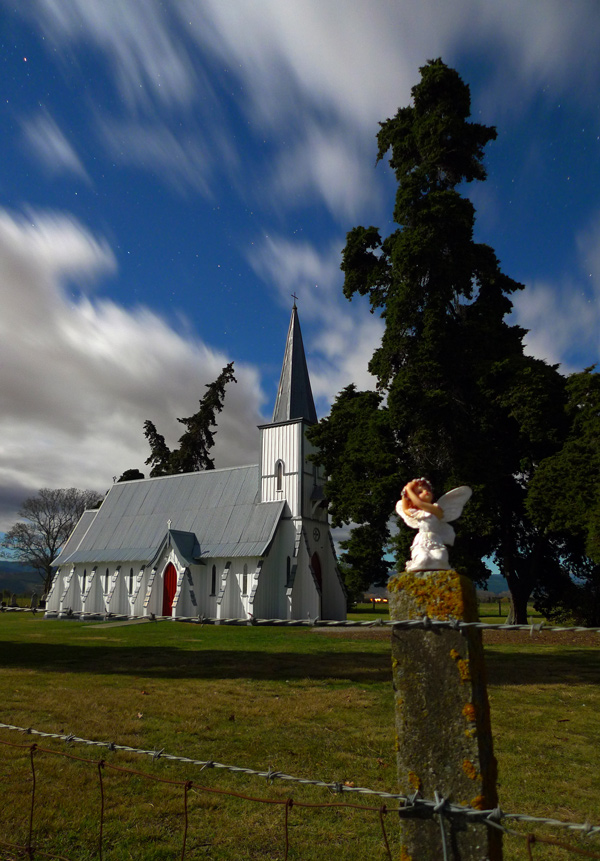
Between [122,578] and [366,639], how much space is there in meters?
21.1

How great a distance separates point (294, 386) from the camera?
37188mm

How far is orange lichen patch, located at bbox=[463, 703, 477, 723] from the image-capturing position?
8.52ft

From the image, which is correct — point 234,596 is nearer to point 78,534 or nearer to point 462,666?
point 78,534

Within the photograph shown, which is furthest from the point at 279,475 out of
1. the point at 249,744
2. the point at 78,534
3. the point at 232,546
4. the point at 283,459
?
the point at 249,744

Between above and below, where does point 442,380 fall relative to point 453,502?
above

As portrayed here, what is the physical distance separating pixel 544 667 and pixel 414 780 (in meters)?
13.0

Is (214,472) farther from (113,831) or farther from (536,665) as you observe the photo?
(113,831)

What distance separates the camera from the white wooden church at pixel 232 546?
105 feet

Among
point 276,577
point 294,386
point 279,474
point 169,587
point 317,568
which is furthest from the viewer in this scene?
point 294,386

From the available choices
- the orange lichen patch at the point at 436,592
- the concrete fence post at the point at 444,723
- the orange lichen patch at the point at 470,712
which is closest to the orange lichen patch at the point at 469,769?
the concrete fence post at the point at 444,723

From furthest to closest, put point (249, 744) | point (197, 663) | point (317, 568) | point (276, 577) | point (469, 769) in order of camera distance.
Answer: point (317, 568) < point (276, 577) < point (197, 663) < point (249, 744) < point (469, 769)

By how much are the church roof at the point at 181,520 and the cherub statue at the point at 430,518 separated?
28351mm

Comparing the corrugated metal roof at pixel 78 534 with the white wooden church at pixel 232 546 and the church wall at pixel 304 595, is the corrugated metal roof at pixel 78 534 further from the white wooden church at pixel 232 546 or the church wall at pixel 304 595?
the church wall at pixel 304 595

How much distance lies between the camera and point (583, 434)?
2027 cm
